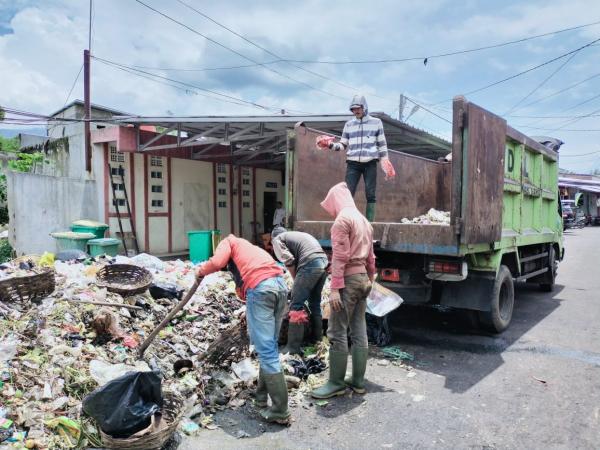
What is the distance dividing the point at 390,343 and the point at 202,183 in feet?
28.7

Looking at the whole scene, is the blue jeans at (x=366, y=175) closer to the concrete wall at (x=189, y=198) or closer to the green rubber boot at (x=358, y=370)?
the green rubber boot at (x=358, y=370)

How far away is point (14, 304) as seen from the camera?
4328mm

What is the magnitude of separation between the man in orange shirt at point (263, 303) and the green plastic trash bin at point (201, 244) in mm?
6829

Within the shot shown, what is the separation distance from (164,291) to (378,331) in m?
2.67

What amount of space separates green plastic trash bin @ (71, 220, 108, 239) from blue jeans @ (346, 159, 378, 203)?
6084mm

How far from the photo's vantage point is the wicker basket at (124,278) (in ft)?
16.7

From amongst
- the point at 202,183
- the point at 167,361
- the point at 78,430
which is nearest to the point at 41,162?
the point at 202,183

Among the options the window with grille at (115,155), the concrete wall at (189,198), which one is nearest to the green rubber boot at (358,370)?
the window with grille at (115,155)

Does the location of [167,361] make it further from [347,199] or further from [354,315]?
[347,199]

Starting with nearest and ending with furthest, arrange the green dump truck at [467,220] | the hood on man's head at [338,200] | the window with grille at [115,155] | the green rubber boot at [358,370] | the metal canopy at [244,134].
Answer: the green rubber boot at [358,370] < the hood on man's head at [338,200] < the green dump truck at [467,220] < the metal canopy at [244,134] < the window with grille at [115,155]

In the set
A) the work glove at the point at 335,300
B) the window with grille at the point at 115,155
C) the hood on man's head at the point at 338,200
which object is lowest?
the work glove at the point at 335,300

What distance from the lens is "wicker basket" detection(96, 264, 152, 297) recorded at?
5.08 m

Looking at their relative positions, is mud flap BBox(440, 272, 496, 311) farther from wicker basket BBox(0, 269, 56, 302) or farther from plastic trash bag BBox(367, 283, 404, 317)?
wicker basket BBox(0, 269, 56, 302)

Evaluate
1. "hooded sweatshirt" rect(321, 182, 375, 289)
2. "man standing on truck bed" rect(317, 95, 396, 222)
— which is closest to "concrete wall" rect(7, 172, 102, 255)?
"man standing on truck bed" rect(317, 95, 396, 222)
